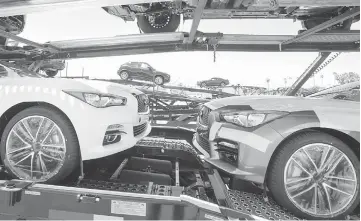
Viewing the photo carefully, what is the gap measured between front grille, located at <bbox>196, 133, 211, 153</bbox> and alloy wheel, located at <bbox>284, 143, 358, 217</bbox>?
0.82 meters

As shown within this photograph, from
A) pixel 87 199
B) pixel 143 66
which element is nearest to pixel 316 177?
pixel 87 199

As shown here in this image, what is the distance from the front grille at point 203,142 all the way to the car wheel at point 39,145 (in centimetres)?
132

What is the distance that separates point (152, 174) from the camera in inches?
119

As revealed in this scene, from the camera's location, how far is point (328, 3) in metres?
2.88

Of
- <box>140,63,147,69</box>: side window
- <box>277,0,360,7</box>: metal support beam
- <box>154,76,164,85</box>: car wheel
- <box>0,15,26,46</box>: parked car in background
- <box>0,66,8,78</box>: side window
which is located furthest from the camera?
<box>154,76,164,85</box>: car wheel

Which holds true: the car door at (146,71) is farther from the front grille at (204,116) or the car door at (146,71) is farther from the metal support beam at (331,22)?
the front grille at (204,116)

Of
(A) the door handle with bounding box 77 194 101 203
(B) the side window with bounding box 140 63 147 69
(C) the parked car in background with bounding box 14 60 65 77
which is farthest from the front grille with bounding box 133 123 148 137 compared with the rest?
(B) the side window with bounding box 140 63 147 69

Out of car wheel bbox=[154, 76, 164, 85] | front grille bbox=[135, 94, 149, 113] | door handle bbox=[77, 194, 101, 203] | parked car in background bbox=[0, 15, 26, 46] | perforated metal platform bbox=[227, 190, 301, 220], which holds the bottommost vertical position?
perforated metal platform bbox=[227, 190, 301, 220]

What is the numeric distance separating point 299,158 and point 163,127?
266cm

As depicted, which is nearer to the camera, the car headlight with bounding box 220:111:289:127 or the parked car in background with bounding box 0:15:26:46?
the car headlight with bounding box 220:111:289:127

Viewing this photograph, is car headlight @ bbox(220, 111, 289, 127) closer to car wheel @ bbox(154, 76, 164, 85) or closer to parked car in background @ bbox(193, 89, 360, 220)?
parked car in background @ bbox(193, 89, 360, 220)

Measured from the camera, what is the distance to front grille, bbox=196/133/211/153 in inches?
105

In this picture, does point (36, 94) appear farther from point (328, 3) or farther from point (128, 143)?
point (328, 3)

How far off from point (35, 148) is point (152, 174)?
1289 millimetres
